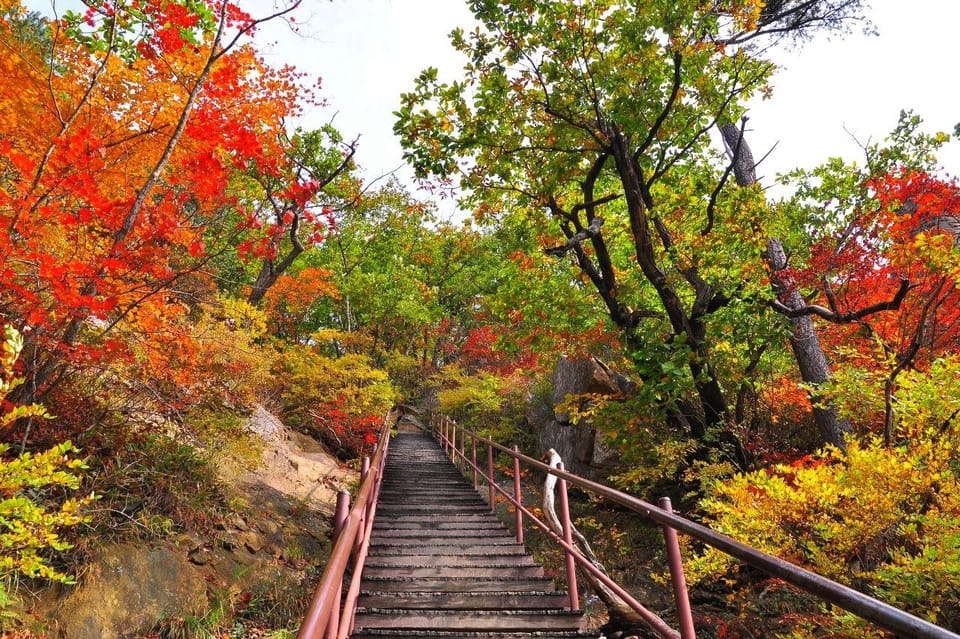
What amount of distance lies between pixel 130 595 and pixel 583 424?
958cm

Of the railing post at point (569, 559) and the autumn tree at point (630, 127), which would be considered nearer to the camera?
the railing post at point (569, 559)

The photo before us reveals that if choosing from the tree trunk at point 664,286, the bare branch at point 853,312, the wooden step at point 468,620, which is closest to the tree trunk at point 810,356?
the bare branch at point 853,312

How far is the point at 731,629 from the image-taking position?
16.6 feet

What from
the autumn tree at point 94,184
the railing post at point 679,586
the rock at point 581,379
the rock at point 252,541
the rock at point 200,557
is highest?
the autumn tree at point 94,184

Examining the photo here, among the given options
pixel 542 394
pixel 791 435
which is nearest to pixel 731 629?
pixel 791 435

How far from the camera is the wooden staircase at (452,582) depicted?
137 inches

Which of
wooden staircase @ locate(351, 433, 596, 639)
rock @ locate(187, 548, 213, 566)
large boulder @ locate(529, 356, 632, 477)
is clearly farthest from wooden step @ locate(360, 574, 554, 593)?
large boulder @ locate(529, 356, 632, 477)

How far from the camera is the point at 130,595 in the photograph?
4605 millimetres

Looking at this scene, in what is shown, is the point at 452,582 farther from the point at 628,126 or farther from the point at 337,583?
the point at 628,126

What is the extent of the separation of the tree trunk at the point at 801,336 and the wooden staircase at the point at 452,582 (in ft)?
Result: 13.8

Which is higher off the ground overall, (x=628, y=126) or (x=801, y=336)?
(x=628, y=126)

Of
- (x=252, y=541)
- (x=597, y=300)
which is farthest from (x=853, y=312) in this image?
(x=252, y=541)

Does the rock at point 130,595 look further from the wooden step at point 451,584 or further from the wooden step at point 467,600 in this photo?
the wooden step at point 467,600

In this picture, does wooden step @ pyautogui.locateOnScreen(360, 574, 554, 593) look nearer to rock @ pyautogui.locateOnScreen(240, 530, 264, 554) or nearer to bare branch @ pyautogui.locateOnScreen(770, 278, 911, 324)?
rock @ pyautogui.locateOnScreen(240, 530, 264, 554)
